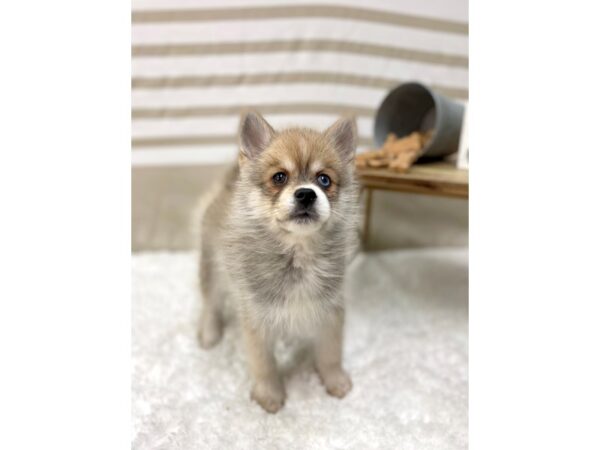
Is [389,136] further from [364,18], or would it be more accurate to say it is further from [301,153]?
[301,153]

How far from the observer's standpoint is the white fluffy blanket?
1.13m

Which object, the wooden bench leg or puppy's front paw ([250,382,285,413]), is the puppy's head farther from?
the wooden bench leg

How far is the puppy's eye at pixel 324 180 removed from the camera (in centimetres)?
112

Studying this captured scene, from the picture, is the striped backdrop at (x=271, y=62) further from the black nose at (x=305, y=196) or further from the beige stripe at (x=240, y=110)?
the black nose at (x=305, y=196)

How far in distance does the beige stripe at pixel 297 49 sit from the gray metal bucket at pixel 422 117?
0.27 metres

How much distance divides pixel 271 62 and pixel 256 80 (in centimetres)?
10

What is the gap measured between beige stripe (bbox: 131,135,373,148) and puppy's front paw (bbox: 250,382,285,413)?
115cm

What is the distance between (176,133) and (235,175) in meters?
0.63

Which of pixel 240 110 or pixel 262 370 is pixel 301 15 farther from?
pixel 262 370

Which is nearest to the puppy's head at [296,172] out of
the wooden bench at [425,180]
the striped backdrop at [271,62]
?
the wooden bench at [425,180]

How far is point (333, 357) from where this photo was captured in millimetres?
1307

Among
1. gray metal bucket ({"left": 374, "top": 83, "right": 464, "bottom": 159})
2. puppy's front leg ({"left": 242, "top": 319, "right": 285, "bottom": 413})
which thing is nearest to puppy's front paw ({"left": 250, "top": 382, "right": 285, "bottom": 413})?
puppy's front leg ({"left": 242, "top": 319, "right": 285, "bottom": 413})

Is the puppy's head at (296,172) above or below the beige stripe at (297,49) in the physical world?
below
